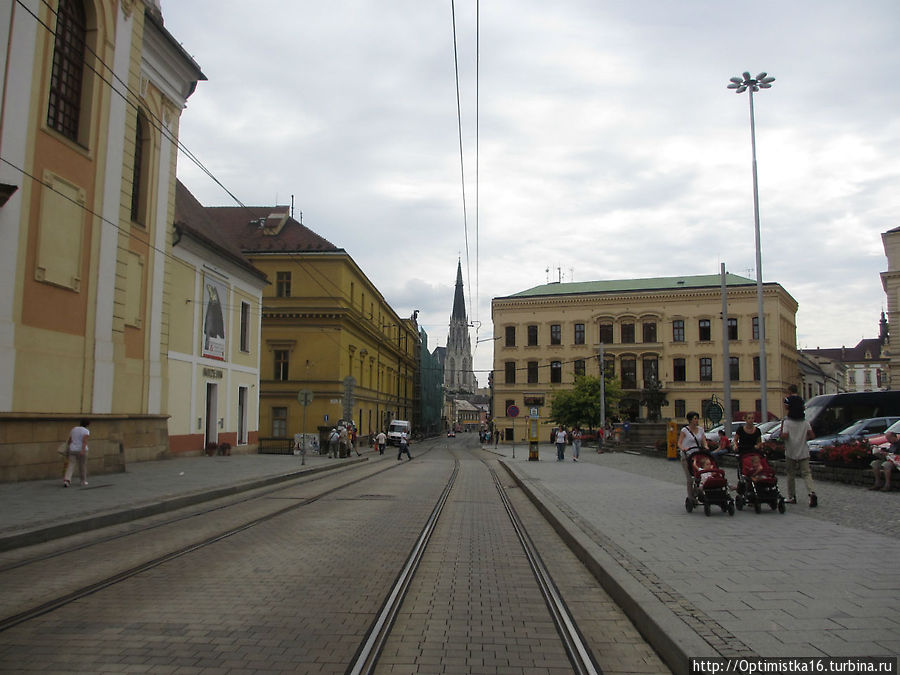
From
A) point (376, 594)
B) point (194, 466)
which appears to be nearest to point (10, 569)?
point (376, 594)

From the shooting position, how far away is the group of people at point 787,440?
36.1ft

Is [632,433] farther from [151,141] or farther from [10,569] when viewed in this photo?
[10,569]

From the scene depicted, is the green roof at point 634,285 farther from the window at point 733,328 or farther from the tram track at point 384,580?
the tram track at point 384,580

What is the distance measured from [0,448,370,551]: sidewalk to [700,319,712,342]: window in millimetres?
53477

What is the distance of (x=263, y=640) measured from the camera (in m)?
5.07

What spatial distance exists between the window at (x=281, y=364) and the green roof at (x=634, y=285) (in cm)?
2894

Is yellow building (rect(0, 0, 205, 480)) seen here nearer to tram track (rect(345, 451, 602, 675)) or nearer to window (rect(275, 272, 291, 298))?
tram track (rect(345, 451, 602, 675))

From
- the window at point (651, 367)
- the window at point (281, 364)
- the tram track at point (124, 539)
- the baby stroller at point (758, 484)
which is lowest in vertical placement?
the tram track at point (124, 539)

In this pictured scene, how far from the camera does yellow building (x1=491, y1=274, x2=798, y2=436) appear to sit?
65.7 meters

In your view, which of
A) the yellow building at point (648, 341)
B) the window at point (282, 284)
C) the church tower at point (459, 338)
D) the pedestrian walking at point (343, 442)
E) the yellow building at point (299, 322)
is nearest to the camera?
the pedestrian walking at point (343, 442)

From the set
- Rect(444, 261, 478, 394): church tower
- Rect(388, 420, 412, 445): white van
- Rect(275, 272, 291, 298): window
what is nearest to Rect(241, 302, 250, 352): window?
Rect(275, 272, 291, 298): window

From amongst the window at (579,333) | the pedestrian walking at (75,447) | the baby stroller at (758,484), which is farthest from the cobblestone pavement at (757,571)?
the window at (579,333)

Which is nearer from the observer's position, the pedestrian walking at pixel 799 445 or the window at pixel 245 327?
the pedestrian walking at pixel 799 445

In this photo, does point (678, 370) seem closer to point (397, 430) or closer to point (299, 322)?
point (397, 430)
